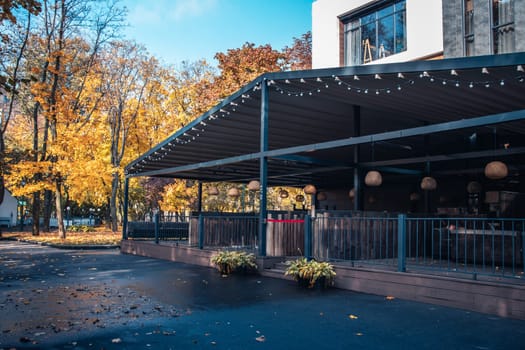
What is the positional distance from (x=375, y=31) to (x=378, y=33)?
165 millimetres

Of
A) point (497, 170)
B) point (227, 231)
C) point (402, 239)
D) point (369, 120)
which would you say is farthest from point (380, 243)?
point (227, 231)

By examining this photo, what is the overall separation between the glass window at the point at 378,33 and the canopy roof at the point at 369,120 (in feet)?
15.9

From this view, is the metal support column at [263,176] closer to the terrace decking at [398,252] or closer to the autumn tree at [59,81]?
the terrace decking at [398,252]

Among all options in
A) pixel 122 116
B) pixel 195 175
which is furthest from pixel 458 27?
pixel 122 116

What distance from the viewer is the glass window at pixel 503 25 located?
13742mm

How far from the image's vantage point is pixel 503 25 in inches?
548

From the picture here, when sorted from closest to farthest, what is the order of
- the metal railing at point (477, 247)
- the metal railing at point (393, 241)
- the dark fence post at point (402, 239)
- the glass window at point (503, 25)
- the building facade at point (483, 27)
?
1. the dark fence post at point (402, 239)
2. the metal railing at point (477, 247)
3. the metal railing at point (393, 241)
4. the building facade at point (483, 27)
5. the glass window at point (503, 25)

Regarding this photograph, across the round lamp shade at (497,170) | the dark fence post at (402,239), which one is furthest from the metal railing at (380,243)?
the round lamp shade at (497,170)

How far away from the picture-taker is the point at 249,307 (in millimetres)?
7168

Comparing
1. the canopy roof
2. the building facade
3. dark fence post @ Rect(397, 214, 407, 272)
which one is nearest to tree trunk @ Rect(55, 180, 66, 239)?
the canopy roof

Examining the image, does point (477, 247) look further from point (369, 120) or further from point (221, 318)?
point (221, 318)

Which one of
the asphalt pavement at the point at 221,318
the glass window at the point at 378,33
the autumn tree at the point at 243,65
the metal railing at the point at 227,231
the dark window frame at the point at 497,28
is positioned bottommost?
the asphalt pavement at the point at 221,318

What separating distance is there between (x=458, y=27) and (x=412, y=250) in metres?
8.19

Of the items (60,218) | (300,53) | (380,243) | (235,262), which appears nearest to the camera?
(380,243)
